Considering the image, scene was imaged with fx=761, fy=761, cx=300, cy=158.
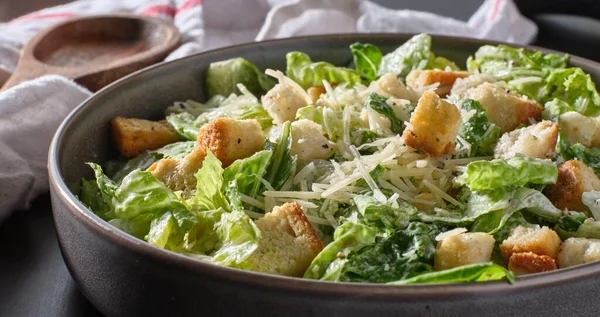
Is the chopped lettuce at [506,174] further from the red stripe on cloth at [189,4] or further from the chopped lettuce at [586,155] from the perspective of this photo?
the red stripe on cloth at [189,4]

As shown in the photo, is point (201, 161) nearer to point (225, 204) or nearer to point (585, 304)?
point (225, 204)

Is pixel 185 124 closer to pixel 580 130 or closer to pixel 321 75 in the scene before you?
pixel 321 75

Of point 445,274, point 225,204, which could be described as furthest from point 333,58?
point 445,274

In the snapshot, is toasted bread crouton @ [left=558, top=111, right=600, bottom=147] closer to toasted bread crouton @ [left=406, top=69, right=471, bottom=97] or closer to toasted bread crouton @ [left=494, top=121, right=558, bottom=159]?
toasted bread crouton @ [left=494, top=121, right=558, bottom=159]

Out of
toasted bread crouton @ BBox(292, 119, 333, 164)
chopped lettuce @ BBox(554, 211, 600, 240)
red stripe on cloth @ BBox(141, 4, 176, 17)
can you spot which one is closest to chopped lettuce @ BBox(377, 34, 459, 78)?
toasted bread crouton @ BBox(292, 119, 333, 164)

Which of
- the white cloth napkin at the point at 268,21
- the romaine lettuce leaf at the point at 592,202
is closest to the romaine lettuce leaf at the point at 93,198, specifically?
the romaine lettuce leaf at the point at 592,202

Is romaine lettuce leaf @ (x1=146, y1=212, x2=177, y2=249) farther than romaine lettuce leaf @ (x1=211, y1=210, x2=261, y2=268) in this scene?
Yes

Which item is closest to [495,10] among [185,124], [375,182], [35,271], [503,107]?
[503,107]
